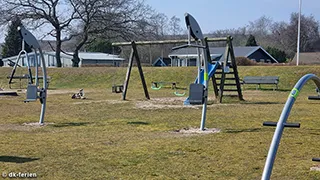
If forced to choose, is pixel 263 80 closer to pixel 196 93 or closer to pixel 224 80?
pixel 224 80

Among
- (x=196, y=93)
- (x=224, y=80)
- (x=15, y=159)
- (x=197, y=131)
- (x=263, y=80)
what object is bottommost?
(x=263, y=80)

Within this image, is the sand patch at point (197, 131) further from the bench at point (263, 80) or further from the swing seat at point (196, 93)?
the bench at point (263, 80)

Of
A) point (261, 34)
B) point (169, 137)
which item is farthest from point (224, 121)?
point (261, 34)

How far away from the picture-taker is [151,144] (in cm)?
748

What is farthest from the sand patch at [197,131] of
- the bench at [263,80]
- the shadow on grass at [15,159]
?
the bench at [263,80]

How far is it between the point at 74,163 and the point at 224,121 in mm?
5207

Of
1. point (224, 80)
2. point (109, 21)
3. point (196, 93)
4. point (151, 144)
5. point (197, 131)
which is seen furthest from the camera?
point (109, 21)

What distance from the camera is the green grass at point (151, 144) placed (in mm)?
5625

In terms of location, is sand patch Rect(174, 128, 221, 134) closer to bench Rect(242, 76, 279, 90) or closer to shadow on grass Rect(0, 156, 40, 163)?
shadow on grass Rect(0, 156, 40, 163)

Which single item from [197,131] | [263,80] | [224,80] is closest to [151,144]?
[197,131]

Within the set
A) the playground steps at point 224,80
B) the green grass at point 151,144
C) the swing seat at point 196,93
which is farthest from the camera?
the playground steps at point 224,80

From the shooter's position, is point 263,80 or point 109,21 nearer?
point 263,80

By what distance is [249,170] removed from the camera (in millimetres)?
5668

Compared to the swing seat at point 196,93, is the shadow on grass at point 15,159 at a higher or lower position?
lower
